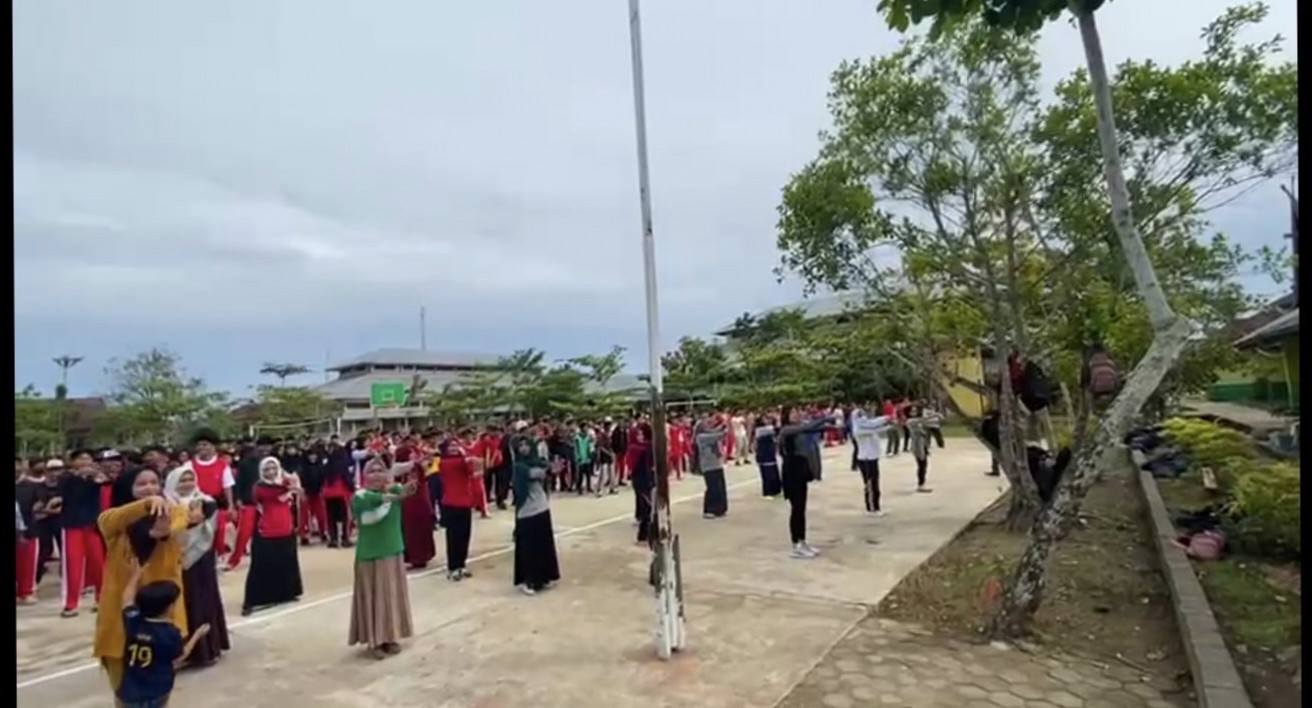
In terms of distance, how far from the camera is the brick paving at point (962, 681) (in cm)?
426

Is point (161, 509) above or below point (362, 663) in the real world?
above

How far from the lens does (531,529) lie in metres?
6.89

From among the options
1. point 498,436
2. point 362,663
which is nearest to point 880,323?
point 498,436

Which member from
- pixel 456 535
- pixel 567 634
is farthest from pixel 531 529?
pixel 567 634

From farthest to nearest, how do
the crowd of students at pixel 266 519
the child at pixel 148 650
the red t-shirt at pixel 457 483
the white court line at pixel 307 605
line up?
the red t-shirt at pixel 457 483 → the white court line at pixel 307 605 → the crowd of students at pixel 266 519 → the child at pixel 148 650

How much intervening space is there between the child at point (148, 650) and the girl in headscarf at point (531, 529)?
3.74m

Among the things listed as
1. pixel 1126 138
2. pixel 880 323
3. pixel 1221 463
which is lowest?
pixel 1221 463

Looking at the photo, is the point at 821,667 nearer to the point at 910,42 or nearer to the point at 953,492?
the point at 910,42

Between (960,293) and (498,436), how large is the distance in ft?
23.1

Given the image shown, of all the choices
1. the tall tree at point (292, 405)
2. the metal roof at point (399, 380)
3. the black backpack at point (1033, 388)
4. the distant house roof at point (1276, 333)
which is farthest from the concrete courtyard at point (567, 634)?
the metal roof at point (399, 380)

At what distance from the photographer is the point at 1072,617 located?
573 centimetres

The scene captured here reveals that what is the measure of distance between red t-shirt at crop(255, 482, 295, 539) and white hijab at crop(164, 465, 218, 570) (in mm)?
1155

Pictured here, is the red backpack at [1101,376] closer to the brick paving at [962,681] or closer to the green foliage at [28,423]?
the brick paving at [962,681]

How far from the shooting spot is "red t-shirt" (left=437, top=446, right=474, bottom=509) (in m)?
7.52
